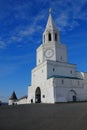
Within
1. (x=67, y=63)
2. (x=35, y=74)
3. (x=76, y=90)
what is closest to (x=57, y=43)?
(x=67, y=63)

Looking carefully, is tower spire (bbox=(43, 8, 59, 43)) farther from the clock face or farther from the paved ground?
the paved ground

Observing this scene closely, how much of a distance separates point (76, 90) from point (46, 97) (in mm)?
8080

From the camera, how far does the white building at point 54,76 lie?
43062 millimetres

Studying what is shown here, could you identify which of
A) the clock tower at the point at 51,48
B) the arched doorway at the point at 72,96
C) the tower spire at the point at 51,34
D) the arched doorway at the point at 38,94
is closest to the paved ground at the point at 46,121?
the arched doorway at the point at 72,96

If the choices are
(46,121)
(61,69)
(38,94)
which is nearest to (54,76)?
(61,69)

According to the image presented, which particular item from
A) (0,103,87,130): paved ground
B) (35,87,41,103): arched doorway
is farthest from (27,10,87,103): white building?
(0,103,87,130): paved ground

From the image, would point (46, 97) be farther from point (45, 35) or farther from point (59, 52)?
point (45, 35)

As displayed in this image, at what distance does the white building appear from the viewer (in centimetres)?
4306

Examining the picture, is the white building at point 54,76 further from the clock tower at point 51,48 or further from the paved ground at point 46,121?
the paved ground at point 46,121

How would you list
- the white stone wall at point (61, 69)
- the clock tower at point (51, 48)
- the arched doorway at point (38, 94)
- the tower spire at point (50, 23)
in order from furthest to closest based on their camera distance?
the tower spire at point (50, 23) → the arched doorway at point (38, 94) → the clock tower at point (51, 48) → the white stone wall at point (61, 69)

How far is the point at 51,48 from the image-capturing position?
50750mm

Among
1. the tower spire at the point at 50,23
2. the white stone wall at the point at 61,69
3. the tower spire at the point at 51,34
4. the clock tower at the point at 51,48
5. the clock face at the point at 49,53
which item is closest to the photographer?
the white stone wall at the point at 61,69

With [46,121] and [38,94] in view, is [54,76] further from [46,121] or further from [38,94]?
[46,121]

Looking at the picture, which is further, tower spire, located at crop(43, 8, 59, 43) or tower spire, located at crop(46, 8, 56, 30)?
tower spire, located at crop(46, 8, 56, 30)
